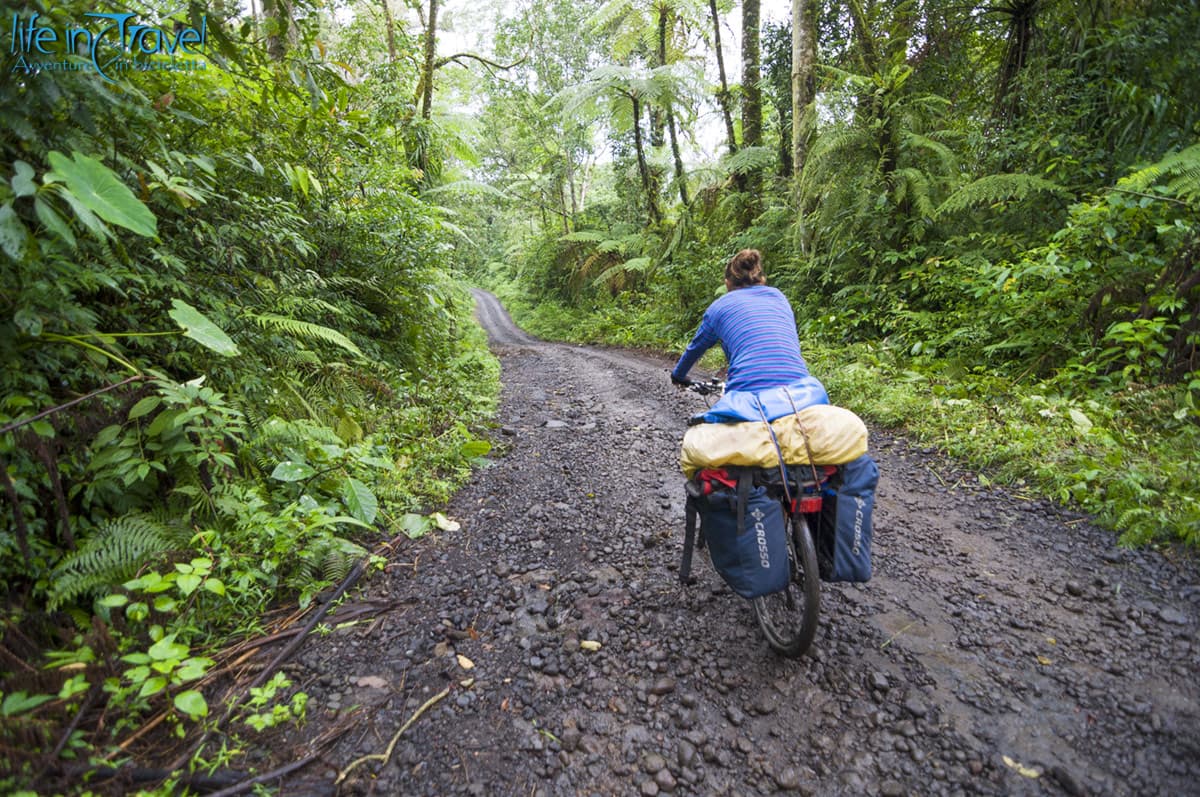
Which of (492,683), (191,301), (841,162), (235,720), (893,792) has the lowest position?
(893,792)

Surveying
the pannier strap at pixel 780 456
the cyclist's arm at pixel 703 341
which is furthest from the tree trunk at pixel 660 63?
the pannier strap at pixel 780 456

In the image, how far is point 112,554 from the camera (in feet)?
7.61

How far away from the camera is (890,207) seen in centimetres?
732

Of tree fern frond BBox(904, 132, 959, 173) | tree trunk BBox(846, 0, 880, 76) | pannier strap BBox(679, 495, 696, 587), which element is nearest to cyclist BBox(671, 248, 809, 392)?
pannier strap BBox(679, 495, 696, 587)

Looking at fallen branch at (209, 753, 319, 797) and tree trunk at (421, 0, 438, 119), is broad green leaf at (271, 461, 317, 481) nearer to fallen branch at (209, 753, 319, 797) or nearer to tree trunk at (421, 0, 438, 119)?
fallen branch at (209, 753, 319, 797)

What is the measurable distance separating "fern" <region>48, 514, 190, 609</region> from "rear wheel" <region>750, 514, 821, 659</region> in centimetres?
301

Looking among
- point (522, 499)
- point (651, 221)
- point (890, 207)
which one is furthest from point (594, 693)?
point (651, 221)

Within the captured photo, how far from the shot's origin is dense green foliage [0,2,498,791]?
1985 millimetres

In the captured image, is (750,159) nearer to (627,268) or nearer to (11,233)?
(627,268)

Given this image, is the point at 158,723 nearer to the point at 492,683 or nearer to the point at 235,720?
the point at 235,720

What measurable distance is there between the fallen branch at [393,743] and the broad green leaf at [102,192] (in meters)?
2.21

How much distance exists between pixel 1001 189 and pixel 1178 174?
1456mm

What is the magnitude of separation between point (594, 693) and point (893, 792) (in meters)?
1.21

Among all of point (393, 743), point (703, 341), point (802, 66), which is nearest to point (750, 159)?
point (802, 66)
